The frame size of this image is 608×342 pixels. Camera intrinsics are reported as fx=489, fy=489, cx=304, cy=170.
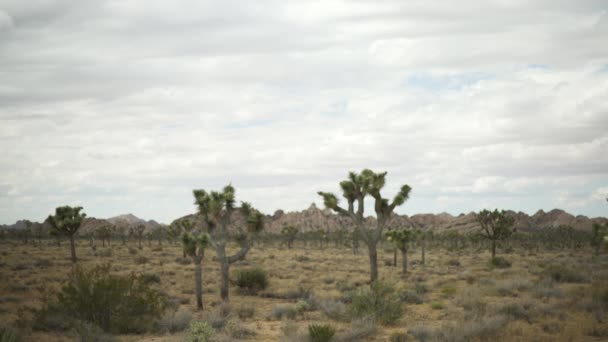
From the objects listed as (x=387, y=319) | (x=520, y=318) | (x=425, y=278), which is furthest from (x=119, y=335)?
(x=425, y=278)

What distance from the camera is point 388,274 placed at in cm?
3556

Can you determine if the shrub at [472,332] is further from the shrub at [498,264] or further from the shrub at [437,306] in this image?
the shrub at [498,264]

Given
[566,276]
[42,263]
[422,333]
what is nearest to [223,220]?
[422,333]

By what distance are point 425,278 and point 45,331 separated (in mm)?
22803

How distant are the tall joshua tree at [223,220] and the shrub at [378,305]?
731 centimetres

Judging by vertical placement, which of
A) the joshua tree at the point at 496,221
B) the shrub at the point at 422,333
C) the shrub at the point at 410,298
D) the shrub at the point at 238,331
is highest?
the joshua tree at the point at 496,221

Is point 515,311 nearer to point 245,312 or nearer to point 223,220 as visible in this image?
point 245,312

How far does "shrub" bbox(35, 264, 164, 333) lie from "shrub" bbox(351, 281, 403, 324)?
6.53m

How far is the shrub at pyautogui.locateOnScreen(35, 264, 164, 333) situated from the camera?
14.1m

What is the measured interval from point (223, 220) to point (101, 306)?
884 cm

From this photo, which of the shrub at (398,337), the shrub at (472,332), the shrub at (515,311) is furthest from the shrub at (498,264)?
the shrub at (398,337)

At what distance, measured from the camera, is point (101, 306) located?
1414 cm

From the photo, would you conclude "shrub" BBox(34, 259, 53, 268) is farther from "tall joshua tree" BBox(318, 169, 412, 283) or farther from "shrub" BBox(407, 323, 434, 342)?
"shrub" BBox(407, 323, 434, 342)

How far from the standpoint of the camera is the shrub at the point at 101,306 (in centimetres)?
1406
